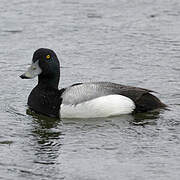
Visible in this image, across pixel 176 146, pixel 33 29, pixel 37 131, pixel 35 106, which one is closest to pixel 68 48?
pixel 33 29

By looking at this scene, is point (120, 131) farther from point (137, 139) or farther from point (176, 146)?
point (176, 146)

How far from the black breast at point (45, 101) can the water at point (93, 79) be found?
154mm

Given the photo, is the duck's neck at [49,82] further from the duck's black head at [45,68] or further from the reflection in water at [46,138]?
the reflection in water at [46,138]

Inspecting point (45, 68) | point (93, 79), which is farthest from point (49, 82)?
point (93, 79)

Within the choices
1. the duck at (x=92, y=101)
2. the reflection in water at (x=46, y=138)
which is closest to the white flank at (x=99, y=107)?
the duck at (x=92, y=101)

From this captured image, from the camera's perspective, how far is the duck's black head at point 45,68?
35.5 feet

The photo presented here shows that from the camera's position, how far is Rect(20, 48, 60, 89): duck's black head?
426 inches

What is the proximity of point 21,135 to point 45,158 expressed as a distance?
1.09 metres

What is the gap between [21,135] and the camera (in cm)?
955

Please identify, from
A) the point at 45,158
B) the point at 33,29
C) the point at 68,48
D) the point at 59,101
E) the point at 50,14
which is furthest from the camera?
the point at 50,14

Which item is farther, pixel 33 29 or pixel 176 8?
pixel 176 8

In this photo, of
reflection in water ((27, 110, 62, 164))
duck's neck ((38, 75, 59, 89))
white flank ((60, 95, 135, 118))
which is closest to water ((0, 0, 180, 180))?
reflection in water ((27, 110, 62, 164))

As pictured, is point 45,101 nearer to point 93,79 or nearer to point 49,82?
point 49,82

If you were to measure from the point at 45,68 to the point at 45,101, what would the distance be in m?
0.57
